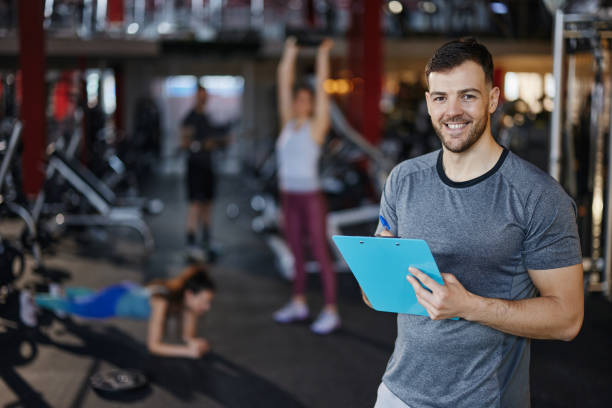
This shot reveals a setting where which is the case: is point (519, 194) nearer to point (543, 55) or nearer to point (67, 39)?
point (67, 39)

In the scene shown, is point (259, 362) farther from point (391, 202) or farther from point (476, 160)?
point (476, 160)

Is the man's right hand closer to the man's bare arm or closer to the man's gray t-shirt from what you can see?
the man's gray t-shirt

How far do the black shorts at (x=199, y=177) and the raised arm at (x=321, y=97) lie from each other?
2077 mm

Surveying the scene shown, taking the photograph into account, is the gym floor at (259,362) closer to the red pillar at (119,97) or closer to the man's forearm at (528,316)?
the man's forearm at (528,316)

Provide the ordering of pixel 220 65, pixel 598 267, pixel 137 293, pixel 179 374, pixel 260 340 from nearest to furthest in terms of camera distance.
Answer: pixel 179 374, pixel 137 293, pixel 260 340, pixel 598 267, pixel 220 65

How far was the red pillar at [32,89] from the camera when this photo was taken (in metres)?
6.40

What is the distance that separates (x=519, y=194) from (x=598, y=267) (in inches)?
134

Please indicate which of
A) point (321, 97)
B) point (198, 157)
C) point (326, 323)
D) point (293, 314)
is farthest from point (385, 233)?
point (198, 157)

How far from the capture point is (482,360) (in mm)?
1294

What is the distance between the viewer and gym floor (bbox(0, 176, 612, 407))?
2936 mm

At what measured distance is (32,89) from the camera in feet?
21.1

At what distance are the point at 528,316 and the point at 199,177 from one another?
4.64 meters

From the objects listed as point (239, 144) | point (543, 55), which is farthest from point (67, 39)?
point (543, 55)

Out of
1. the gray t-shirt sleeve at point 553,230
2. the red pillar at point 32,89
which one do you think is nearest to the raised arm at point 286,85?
the gray t-shirt sleeve at point 553,230
